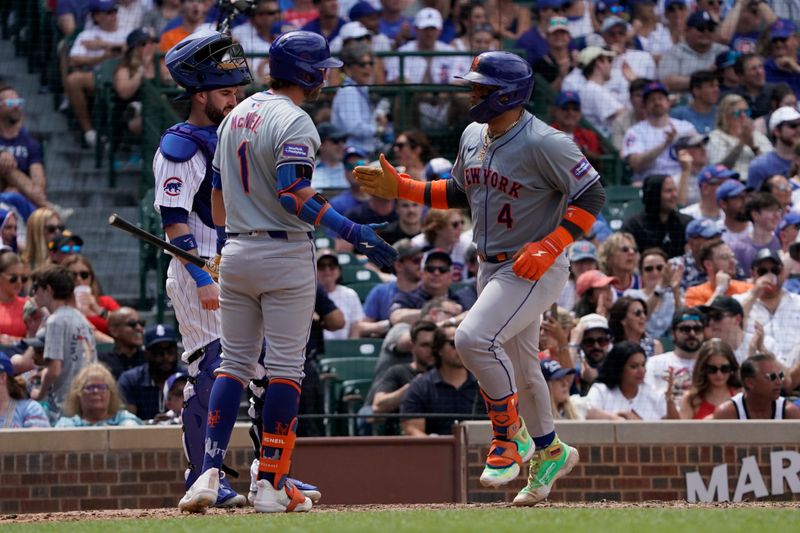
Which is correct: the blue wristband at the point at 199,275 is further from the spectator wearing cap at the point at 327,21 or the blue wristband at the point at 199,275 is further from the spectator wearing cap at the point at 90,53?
the spectator wearing cap at the point at 327,21

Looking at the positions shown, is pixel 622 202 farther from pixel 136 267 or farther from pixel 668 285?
pixel 136 267

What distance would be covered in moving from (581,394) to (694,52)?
5489 mm

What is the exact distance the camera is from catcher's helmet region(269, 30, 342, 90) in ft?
20.2

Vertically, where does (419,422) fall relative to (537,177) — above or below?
below

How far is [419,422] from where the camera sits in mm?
8914

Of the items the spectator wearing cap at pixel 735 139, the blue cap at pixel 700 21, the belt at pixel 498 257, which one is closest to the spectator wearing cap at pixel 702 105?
the spectator wearing cap at pixel 735 139

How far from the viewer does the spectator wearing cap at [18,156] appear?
12.0 meters

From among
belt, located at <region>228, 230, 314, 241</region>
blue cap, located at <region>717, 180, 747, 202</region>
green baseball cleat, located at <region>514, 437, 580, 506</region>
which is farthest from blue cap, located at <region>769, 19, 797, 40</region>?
belt, located at <region>228, 230, 314, 241</region>

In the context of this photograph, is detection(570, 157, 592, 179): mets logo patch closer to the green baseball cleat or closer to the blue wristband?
the green baseball cleat

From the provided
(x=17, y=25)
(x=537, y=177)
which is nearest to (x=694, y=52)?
(x=17, y=25)

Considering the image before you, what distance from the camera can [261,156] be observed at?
19.9ft

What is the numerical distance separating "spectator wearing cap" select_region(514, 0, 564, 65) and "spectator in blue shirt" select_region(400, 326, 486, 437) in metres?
5.03

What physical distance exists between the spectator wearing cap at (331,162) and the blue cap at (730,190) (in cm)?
295

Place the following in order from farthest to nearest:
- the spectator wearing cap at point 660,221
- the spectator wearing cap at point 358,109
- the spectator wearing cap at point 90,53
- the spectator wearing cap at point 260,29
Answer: the spectator wearing cap at point 260,29, the spectator wearing cap at point 90,53, the spectator wearing cap at point 358,109, the spectator wearing cap at point 660,221
